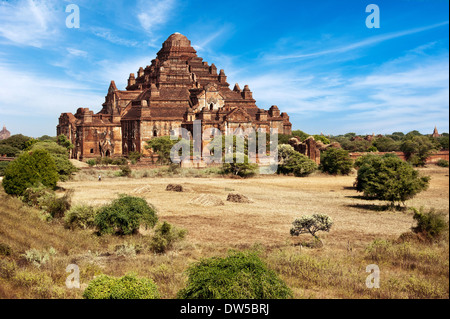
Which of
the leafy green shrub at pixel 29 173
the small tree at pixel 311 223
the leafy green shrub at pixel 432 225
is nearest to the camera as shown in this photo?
the leafy green shrub at pixel 432 225

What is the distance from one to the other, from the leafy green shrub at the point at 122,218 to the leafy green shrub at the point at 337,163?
39.3 metres

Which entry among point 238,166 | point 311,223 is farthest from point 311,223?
point 238,166

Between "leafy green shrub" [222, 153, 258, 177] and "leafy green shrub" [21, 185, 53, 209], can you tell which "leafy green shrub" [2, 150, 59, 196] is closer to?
"leafy green shrub" [21, 185, 53, 209]

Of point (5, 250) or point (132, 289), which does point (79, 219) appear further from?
point (132, 289)

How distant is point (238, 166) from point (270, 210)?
23.8m

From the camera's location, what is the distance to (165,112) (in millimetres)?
69875

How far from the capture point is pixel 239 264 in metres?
10.4

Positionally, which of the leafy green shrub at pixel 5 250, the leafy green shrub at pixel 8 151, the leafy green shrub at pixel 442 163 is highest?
the leafy green shrub at pixel 8 151

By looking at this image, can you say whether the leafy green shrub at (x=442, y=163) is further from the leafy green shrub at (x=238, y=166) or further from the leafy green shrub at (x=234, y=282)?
the leafy green shrub at (x=234, y=282)

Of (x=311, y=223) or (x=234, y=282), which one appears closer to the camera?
(x=234, y=282)

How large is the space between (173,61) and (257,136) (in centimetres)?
2578

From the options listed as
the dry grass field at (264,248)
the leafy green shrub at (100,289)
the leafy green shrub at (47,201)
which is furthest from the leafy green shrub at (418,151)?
the leafy green shrub at (100,289)

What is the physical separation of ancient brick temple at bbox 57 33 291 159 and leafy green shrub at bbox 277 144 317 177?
1322 centimetres

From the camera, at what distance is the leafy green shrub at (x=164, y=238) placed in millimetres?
16583
